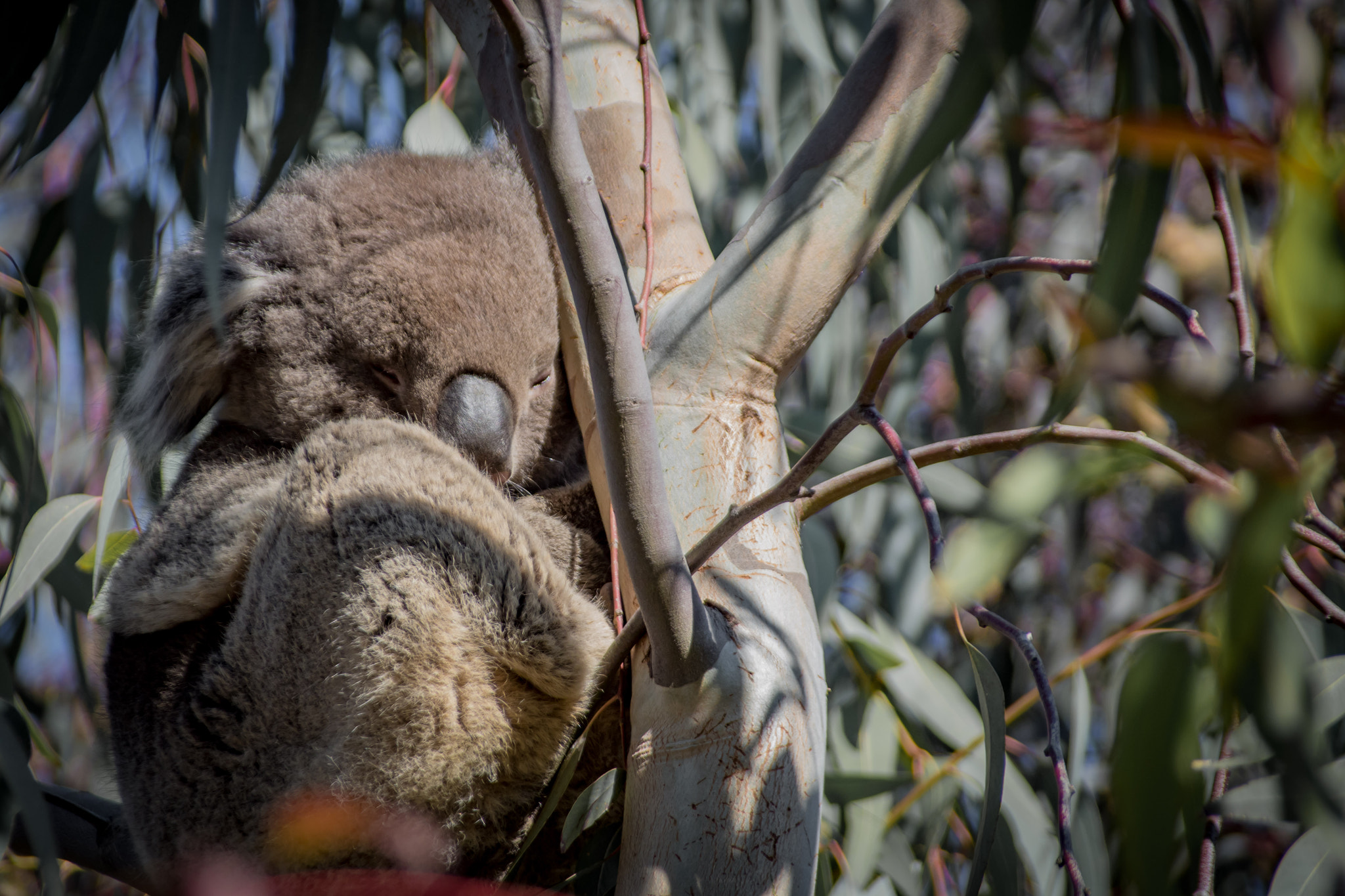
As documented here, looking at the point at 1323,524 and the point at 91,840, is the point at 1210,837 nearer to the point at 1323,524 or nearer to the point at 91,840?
the point at 1323,524

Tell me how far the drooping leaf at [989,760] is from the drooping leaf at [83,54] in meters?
1.15

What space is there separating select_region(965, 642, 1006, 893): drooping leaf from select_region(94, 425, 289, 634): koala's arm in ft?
3.06

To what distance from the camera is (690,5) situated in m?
2.81

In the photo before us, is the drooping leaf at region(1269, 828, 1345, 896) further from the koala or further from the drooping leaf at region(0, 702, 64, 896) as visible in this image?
the drooping leaf at region(0, 702, 64, 896)

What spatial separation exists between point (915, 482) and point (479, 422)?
0.86 m

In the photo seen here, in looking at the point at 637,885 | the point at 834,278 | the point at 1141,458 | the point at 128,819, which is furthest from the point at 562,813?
the point at 1141,458

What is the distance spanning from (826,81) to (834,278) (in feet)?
4.96

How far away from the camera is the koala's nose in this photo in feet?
5.30

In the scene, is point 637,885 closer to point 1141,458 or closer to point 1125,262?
point 1141,458

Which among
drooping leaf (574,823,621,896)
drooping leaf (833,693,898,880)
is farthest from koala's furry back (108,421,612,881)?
drooping leaf (833,693,898,880)

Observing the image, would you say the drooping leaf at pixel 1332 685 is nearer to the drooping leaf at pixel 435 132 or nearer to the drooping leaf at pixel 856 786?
the drooping leaf at pixel 856 786

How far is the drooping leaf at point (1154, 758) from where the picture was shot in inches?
25.9

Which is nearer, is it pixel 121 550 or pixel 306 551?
pixel 306 551

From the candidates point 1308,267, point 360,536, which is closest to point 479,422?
point 360,536
